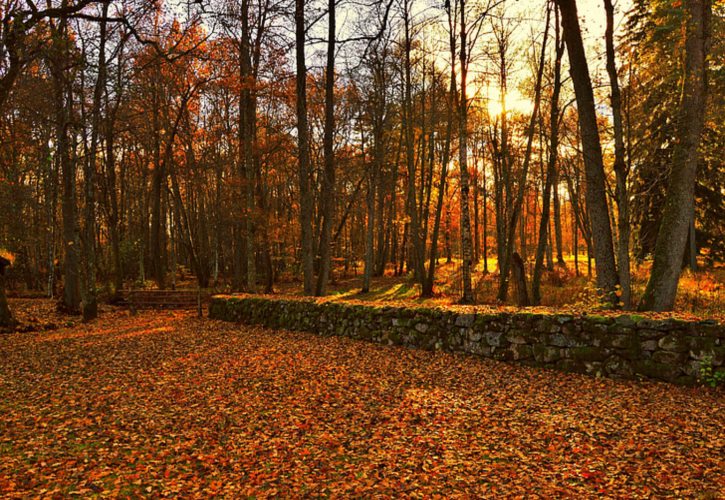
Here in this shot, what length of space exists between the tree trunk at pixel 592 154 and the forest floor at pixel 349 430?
10.2ft

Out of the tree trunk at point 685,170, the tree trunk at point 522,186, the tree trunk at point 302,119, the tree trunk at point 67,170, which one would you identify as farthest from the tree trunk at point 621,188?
the tree trunk at point 67,170

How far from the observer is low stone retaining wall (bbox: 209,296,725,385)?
586 cm

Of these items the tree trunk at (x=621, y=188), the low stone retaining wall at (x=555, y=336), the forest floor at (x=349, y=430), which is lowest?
the forest floor at (x=349, y=430)

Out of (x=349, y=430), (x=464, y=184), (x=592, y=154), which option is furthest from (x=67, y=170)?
(x=592, y=154)

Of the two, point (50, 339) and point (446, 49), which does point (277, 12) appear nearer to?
point (446, 49)

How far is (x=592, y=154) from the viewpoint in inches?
348

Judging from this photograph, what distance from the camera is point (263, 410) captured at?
5.66 m

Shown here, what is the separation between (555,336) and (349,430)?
12.7 ft

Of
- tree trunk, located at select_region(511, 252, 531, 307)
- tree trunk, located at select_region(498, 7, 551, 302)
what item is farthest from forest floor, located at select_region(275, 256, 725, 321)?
tree trunk, located at select_region(511, 252, 531, 307)

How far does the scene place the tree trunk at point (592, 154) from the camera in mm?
8711

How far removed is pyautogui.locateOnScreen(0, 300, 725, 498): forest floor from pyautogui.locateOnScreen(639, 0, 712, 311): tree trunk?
2732 millimetres

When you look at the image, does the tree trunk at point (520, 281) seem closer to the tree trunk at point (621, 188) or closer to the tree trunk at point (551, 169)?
the tree trunk at point (551, 169)

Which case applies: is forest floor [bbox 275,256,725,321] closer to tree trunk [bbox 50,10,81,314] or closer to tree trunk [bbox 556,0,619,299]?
tree trunk [bbox 556,0,619,299]

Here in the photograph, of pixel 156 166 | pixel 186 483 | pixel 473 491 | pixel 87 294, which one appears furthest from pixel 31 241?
pixel 473 491
